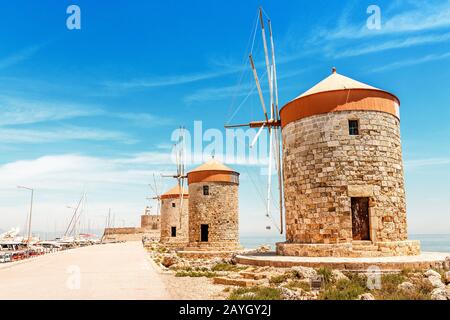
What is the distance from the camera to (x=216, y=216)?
27.6 meters

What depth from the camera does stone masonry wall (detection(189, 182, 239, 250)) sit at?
2736 cm

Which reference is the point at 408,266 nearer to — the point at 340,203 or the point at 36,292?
the point at 340,203

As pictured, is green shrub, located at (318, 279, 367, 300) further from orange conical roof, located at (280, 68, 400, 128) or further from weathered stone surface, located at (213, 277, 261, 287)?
orange conical roof, located at (280, 68, 400, 128)

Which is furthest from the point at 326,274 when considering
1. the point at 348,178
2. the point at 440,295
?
the point at 348,178

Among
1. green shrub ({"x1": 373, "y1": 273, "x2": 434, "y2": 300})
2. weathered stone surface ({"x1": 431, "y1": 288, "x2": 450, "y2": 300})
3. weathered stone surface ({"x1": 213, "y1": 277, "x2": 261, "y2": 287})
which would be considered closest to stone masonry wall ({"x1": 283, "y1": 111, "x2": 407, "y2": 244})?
green shrub ({"x1": 373, "y1": 273, "x2": 434, "y2": 300})

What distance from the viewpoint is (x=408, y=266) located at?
12039mm

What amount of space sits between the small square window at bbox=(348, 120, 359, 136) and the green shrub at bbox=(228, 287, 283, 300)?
7932 mm

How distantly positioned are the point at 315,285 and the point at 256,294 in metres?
2.12

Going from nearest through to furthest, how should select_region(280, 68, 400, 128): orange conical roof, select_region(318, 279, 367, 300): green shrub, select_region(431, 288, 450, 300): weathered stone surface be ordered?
select_region(431, 288, 450, 300): weathered stone surface < select_region(318, 279, 367, 300): green shrub < select_region(280, 68, 400, 128): orange conical roof

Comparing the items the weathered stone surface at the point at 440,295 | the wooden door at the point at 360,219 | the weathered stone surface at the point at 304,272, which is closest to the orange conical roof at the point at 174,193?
the wooden door at the point at 360,219

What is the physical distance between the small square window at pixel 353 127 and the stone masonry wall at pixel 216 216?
14.2 m

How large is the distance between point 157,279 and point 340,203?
24.0 ft

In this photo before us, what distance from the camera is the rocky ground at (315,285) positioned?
29.9 ft

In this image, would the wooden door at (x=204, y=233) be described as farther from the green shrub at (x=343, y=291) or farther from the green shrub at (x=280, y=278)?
the green shrub at (x=343, y=291)
